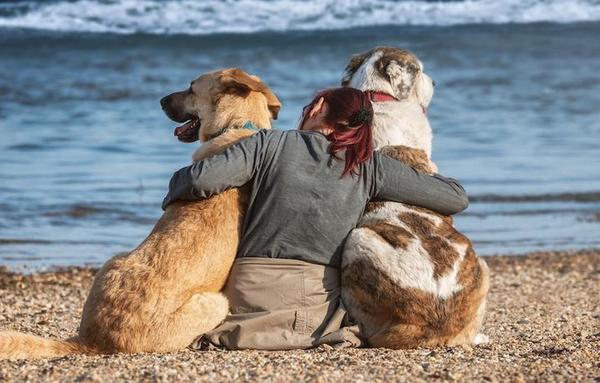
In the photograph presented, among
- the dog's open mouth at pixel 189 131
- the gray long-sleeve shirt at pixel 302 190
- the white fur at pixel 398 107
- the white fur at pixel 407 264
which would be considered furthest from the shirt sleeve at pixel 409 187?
the dog's open mouth at pixel 189 131

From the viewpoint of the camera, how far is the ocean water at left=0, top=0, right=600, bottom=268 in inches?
520

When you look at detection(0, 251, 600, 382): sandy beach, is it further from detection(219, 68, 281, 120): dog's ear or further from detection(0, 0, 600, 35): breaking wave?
detection(0, 0, 600, 35): breaking wave

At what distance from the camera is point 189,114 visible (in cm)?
687

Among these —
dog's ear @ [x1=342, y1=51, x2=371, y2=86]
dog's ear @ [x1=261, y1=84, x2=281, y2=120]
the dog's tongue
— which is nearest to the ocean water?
dog's ear @ [x1=342, y1=51, x2=371, y2=86]

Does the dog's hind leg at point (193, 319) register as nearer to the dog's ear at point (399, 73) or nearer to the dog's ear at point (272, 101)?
the dog's ear at point (272, 101)

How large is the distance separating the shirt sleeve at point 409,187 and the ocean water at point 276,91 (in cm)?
537

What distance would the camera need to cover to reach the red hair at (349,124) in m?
6.20

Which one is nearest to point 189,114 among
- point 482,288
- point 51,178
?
point 482,288

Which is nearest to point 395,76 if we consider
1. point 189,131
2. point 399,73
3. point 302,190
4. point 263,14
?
point 399,73

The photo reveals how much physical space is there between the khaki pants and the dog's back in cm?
11

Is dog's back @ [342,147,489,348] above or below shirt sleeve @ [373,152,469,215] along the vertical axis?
below

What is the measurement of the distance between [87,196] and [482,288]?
→ 833 centimetres

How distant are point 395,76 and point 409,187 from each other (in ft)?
5.01

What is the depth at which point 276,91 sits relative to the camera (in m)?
24.5
